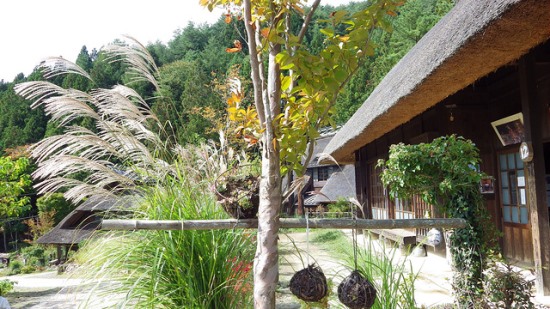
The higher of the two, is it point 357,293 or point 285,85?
point 285,85

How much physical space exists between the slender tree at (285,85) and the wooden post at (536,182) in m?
2.70

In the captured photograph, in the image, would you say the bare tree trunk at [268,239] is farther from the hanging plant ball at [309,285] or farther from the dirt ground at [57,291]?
the dirt ground at [57,291]

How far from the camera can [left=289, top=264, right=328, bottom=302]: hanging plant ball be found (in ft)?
5.11

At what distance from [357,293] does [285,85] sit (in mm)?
729

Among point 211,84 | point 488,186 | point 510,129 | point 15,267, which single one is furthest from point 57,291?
point 211,84

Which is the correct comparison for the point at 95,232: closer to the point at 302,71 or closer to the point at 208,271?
the point at 208,271

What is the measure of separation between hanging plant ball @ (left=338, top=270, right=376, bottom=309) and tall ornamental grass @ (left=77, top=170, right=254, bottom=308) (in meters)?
0.44

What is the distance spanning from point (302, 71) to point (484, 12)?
2275 mm

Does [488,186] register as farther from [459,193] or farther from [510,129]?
[459,193]

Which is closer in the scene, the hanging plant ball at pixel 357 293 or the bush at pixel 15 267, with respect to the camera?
the hanging plant ball at pixel 357 293

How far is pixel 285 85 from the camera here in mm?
1487

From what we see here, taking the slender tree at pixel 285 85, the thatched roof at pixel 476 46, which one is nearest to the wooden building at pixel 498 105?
the thatched roof at pixel 476 46

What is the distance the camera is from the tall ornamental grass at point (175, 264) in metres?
Answer: 1.73

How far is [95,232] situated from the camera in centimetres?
210
